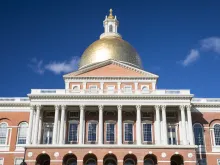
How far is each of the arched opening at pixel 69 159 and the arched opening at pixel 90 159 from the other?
141cm

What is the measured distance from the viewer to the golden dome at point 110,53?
58.3 metres

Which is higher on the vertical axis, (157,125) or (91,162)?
(157,125)

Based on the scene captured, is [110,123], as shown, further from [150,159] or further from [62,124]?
[150,159]

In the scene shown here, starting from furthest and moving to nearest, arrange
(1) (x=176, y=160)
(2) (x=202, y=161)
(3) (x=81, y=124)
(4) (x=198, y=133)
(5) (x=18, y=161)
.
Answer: (4) (x=198, y=133)
(5) (x=18, y=161)
(2) (x=202, y=161)
(3) (x=81, y=124)
(1) (x=176, y=160)

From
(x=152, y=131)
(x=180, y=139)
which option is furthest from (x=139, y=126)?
(x=180, y=139)

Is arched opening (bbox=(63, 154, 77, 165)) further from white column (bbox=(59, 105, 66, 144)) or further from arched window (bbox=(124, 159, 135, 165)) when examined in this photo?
arched window (bbox=(124, 159, 135, 165))

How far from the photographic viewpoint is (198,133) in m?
52.1

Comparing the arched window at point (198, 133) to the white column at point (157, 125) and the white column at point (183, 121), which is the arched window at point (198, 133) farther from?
the white column at point (157, 125)

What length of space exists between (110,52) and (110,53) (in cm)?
25

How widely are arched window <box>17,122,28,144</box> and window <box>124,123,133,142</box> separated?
14075mm

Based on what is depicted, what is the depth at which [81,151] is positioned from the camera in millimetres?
47281

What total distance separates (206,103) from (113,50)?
16.5 m

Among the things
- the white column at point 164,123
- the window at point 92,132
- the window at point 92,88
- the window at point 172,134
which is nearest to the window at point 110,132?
the window at point 92,132

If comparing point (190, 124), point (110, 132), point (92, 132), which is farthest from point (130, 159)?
point (190, 124)
